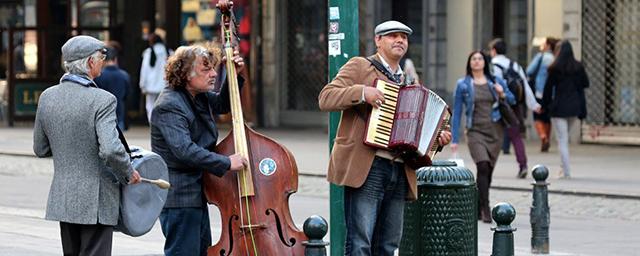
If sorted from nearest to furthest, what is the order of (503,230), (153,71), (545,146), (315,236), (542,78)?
(315,236) < (503,230) < (545,146) < (542,78) < (153,71)

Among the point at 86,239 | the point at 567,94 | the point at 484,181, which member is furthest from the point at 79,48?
the point at 567,94

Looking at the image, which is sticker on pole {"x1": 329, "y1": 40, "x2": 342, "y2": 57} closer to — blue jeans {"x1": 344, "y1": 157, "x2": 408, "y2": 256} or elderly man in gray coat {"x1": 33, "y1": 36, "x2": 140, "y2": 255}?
blue jeans {"x1": 344, "y1": 157, "x2": 408, "y2": 256}

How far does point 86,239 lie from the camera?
8.23 m

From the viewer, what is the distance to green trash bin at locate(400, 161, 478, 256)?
1042 centimetres

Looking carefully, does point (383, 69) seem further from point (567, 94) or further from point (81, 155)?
point (567, 94)

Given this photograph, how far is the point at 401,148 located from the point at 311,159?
508 inches

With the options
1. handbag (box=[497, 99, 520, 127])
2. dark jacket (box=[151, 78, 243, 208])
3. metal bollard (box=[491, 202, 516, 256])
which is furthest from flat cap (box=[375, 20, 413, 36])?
handbag (box=[497, 99, 520, 127])

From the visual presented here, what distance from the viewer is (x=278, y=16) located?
2881 cm

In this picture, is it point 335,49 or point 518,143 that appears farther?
point 518,143

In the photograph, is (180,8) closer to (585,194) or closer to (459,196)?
(585,194)

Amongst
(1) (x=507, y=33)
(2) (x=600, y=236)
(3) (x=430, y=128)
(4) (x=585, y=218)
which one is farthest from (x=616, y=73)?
(3) (x=430, y=128)

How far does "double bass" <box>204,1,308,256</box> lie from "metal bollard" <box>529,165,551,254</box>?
418cm

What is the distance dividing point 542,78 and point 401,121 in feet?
48.2

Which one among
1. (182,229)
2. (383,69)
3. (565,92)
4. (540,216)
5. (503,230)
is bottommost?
(540,216)
